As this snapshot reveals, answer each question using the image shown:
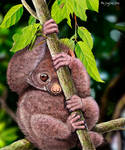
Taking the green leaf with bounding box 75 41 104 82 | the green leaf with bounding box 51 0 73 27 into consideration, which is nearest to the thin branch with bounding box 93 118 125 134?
the green leaf with bounding box 75 41 104 82

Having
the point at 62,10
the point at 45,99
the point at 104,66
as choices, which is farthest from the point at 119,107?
the point at 62,10

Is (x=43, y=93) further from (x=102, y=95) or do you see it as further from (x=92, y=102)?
(x=102, y=95)

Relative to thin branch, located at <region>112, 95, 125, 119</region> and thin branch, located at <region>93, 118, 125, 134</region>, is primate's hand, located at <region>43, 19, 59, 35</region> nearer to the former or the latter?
thin branch, located at <region>93, 118, 125, 134</region>

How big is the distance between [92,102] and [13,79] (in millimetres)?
297

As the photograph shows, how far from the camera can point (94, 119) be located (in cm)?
136

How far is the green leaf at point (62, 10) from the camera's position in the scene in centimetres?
125

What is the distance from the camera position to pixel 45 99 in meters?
1.35

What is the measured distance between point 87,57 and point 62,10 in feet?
0.60

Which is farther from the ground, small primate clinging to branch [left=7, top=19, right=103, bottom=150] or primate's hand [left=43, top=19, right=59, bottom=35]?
primate's hand [left=43, top=19, right=59, bottom=35]

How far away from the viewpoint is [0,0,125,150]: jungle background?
172 centimetres

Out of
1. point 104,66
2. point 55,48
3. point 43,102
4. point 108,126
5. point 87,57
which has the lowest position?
point 104,66

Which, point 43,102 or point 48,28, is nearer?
point 48,28

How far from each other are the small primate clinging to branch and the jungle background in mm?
243

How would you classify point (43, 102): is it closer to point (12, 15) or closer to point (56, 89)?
point (56, 89)
